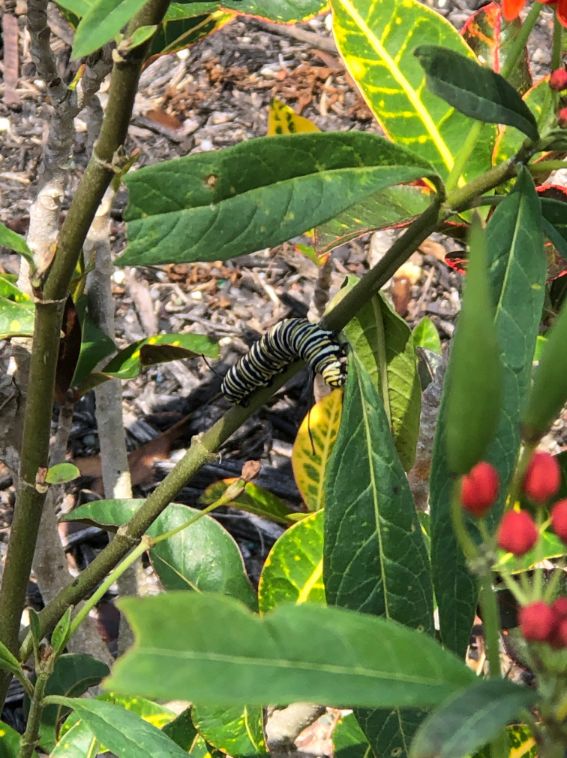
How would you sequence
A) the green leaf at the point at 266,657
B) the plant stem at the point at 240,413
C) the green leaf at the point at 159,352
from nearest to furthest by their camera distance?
the green leaf at the point at 266,657 → the plant stem at the point at 240,413 → the green leaf at the point at 159,352

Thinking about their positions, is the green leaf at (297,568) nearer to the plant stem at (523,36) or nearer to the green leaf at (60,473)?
the green leaf at (60,473)

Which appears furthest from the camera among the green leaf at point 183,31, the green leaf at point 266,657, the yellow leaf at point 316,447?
the yellow leaf at point 316,447

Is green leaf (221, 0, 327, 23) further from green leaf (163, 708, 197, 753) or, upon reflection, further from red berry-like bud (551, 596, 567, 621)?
green leaf (163, 708, 197, 753)

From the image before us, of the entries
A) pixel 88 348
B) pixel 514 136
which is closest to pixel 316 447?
pixel 88 348

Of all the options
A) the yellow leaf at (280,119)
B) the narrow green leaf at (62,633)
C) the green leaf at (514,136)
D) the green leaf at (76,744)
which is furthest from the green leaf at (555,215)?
the yellow leaf at (280,119)

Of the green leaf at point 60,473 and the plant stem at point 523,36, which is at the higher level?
the plant stem at point 523,36

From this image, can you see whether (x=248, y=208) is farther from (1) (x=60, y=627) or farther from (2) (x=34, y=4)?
(2) (x=34, y=4)

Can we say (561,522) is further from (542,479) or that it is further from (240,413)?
(240,413)
